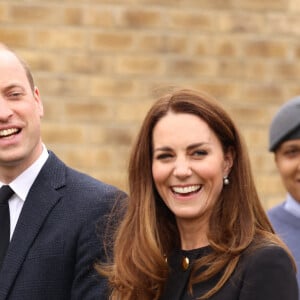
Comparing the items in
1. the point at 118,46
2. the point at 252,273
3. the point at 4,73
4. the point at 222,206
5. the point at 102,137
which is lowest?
the point at 252,273

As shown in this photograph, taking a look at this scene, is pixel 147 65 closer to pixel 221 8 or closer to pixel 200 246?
pixel 221 8

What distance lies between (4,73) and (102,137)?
326cm

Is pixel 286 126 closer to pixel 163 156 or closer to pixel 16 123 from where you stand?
Result: pixel 16 123

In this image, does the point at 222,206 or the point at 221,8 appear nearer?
the point at 222,206

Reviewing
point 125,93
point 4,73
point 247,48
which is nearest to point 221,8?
point 247,48

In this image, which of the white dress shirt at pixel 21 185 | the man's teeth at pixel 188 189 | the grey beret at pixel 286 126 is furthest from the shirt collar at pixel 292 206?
the man's teeth at pixel 188 189

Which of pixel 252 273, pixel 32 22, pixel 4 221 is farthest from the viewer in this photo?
pixel 32 22

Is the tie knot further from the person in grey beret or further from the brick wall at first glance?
the brick wall

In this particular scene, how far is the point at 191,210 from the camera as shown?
4.16m

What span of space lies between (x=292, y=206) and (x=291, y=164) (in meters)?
0.19

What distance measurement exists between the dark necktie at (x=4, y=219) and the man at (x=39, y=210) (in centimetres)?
2

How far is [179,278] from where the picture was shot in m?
4.20

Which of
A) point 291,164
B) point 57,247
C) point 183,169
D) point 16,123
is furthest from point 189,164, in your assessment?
point 291,164

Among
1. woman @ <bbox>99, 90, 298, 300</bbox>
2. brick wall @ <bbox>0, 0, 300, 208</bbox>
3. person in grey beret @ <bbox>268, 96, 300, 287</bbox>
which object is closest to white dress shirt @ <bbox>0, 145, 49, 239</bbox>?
woman @ <bbox>99, 90, 298, 300</bbox>
